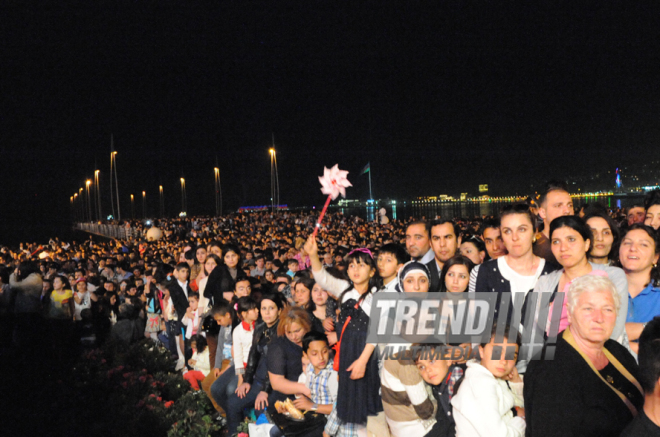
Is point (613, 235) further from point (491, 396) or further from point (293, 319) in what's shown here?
point (293, 319)

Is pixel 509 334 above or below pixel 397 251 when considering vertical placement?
below

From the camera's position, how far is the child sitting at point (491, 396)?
281 cm

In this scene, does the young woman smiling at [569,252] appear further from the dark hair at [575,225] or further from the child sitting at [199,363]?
the child sitting at [199,363]

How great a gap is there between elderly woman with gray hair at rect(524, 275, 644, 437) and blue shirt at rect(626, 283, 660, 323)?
1426 millimetres

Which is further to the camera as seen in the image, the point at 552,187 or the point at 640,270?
the point at 552,187

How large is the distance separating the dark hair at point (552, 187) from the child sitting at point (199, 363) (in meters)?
5.25

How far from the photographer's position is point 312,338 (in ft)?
15.5

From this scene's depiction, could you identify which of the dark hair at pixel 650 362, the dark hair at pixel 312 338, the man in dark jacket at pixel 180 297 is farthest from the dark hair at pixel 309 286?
the dark hair at pixel 650 362

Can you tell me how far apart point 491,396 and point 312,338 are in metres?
2.19

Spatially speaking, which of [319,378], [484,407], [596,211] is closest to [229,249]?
[319,378]

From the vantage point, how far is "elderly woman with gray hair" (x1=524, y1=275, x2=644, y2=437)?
2.28 metres

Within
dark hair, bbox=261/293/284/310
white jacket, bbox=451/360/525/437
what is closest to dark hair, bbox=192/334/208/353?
dark hair, bbox=261/293/284/310

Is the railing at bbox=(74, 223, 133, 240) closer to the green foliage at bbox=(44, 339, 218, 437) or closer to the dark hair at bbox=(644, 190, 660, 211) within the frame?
the green foliage at bbox=(44, 339, 218, 437)

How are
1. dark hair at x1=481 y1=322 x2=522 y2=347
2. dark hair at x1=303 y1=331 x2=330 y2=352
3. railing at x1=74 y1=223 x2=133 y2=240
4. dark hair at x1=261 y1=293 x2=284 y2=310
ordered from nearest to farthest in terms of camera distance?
dark hair at x1=481 y1=322 x2=522 y2=347 < dark hair at x1=303 y1=331 x2=330 y2=352 < dark hair at x1=261 y1=293 x2=284 y2=310 < railing at x1=74 y1=223 x2=133 y2=240
